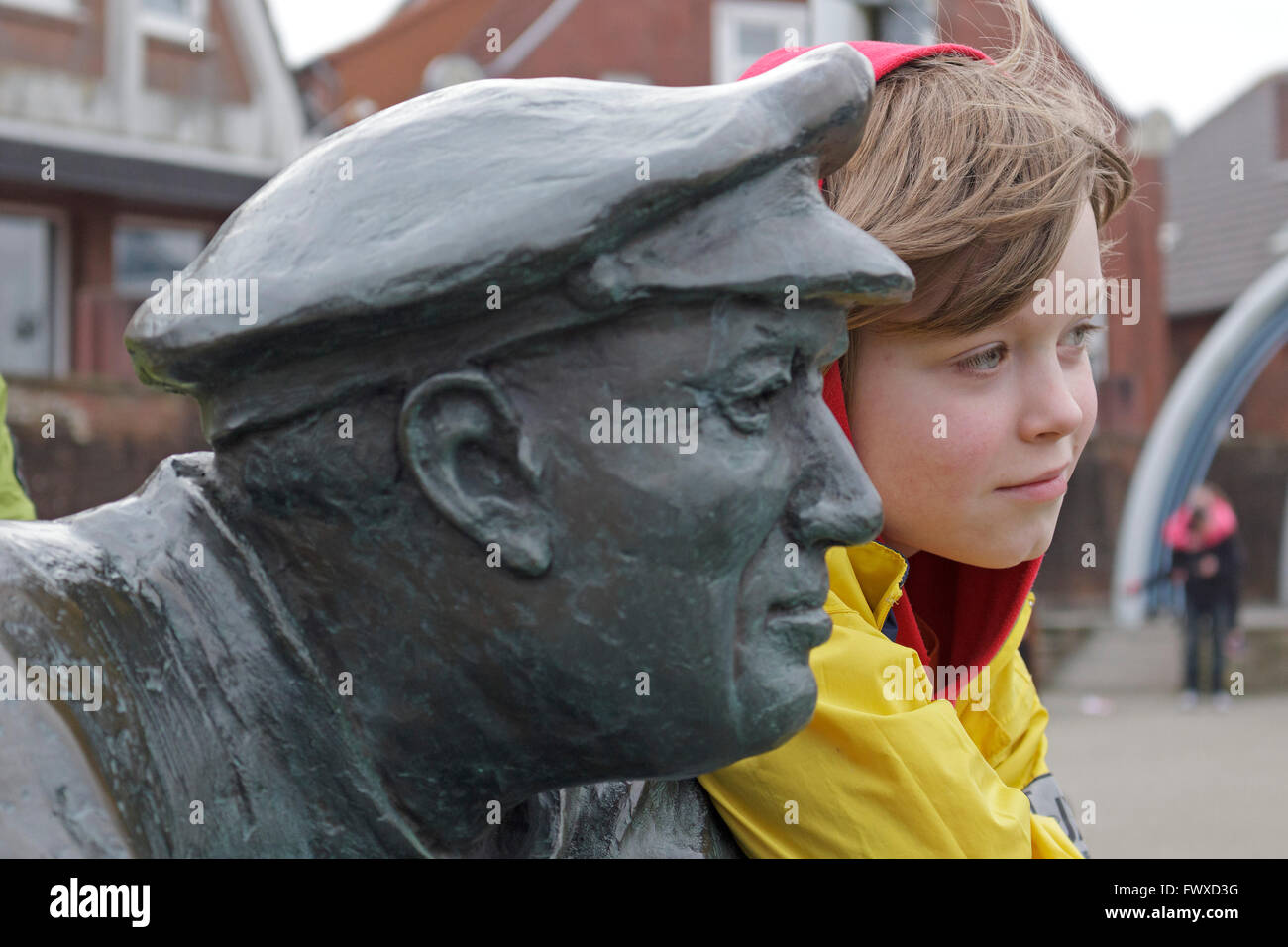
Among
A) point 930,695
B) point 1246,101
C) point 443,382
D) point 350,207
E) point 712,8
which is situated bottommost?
point 930,695

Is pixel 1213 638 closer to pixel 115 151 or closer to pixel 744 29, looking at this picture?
pixel 744 29

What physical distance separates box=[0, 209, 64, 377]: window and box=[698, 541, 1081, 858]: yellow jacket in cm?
1227

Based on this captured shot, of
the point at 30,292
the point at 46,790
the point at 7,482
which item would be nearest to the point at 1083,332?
the point at 46,790

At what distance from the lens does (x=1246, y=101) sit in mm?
24188

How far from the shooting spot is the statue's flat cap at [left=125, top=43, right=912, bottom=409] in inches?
39.5

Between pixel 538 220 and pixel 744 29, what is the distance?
53.3 ft

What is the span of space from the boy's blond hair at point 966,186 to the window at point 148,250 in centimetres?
1239

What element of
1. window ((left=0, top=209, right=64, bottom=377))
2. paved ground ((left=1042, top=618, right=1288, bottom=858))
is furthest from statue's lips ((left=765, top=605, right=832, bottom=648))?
window ((left=0, top=209, right=64, bottom=377))

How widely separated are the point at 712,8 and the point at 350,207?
53.4ft

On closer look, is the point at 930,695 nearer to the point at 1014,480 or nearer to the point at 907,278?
the point at 1014,480

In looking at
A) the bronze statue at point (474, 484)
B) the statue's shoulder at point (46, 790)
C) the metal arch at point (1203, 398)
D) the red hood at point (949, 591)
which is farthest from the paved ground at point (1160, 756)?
the statue's shoulder at point (46, 790)

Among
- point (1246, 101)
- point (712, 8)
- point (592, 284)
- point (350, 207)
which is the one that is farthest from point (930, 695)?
point (1246, 101)

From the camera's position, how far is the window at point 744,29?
16.0 meters

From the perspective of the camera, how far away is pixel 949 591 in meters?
1.92
